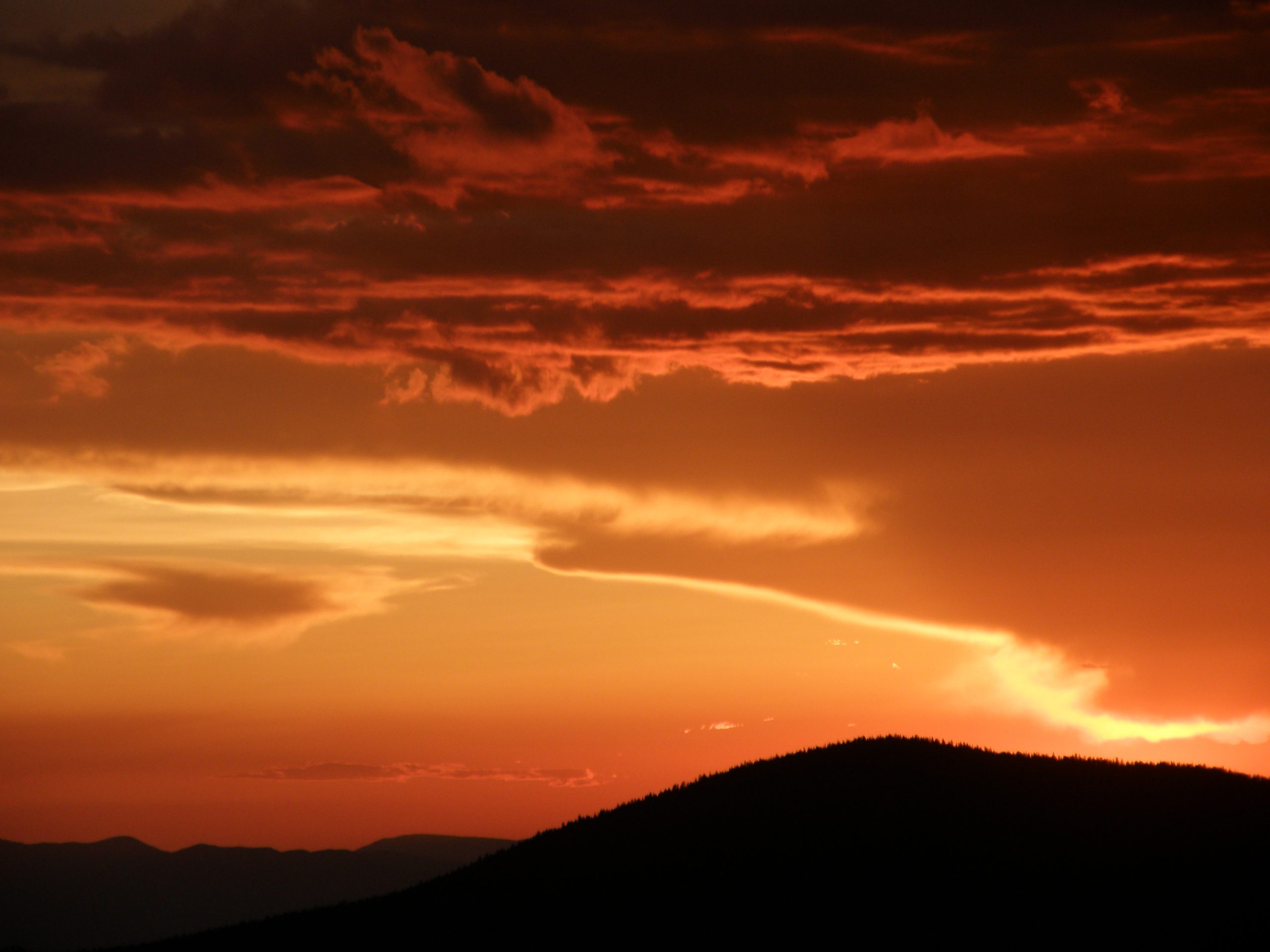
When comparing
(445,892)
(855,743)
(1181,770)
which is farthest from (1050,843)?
(445,892)

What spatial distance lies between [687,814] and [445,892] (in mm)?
Result: 20974

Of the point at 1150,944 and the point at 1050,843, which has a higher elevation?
the point at 1050,843

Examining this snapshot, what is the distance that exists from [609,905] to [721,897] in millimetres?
8688

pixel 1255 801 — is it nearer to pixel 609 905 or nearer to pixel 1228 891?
pixel 1228 891

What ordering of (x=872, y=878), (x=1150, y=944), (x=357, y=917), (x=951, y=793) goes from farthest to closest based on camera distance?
1. (x=357, y=917)
2. (x=951, y=793)
3. (x=872, y=878)
4. (x=1150, y=944)

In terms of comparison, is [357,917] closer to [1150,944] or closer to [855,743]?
[855,743]

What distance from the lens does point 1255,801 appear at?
97625mm

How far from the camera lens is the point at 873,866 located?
311 ft

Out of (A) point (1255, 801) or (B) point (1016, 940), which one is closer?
(B) point (1016, 940)

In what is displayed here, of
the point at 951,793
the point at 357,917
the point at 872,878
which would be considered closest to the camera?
the point at 872,878

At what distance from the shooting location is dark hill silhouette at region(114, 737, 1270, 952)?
86000 millimetres

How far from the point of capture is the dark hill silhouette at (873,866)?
282 feet

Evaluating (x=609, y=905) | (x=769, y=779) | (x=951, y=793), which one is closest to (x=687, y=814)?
(x=769, y=779)

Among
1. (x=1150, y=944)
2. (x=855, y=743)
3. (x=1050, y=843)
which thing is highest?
(x=855, y=743)
